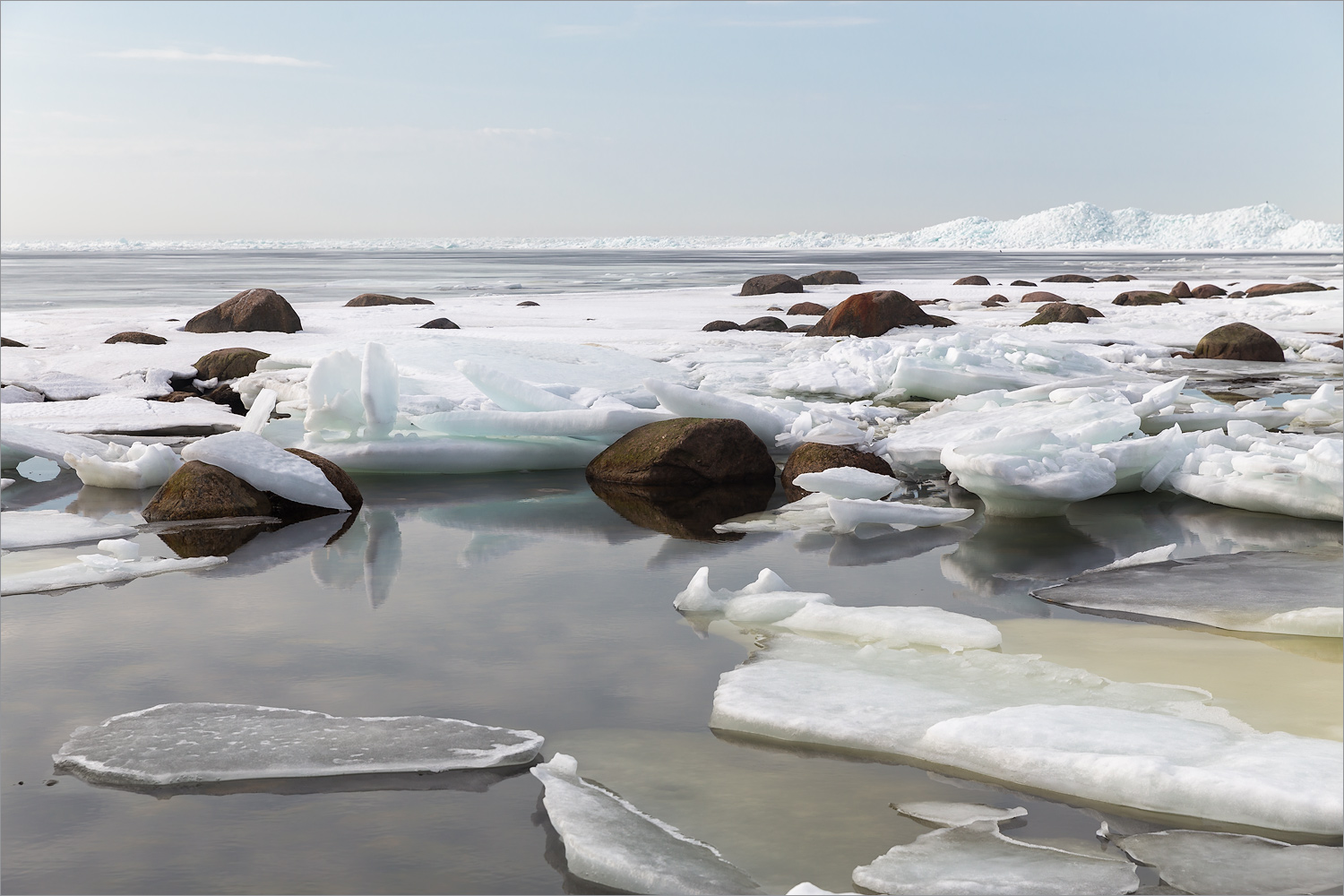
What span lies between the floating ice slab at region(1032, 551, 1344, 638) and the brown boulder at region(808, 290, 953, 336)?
10.5 m

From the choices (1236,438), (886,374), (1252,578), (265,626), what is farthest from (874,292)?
(265,626)

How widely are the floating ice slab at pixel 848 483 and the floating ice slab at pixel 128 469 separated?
352 cm

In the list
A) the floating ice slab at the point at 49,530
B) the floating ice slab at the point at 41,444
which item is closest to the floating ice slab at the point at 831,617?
the floating ice slab at the point at 49,530

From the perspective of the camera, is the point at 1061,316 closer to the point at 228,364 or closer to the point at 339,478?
the point at 228,364

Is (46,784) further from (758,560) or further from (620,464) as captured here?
(620,464)

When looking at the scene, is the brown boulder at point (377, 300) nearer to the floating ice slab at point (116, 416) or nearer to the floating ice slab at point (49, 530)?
the floating ice slab at point (116, 416)

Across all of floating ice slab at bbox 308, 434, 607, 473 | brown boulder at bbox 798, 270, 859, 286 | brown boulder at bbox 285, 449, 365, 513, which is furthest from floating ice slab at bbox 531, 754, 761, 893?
brown boulder at bbox 798, 270, 859, 286

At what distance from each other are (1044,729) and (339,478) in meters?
4.25

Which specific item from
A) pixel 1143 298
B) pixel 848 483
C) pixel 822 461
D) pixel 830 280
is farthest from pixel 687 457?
pixel 830 280

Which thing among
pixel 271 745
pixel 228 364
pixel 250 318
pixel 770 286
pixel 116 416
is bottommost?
pixel 271 745

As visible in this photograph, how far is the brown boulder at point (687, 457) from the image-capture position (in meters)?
6.64

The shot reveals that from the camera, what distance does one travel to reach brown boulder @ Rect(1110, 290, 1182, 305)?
20922 mm

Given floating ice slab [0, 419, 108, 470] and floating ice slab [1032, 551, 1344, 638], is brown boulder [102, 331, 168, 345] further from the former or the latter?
floating ice slab [1032, 551, 1344, 638]

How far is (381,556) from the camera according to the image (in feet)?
16.5
